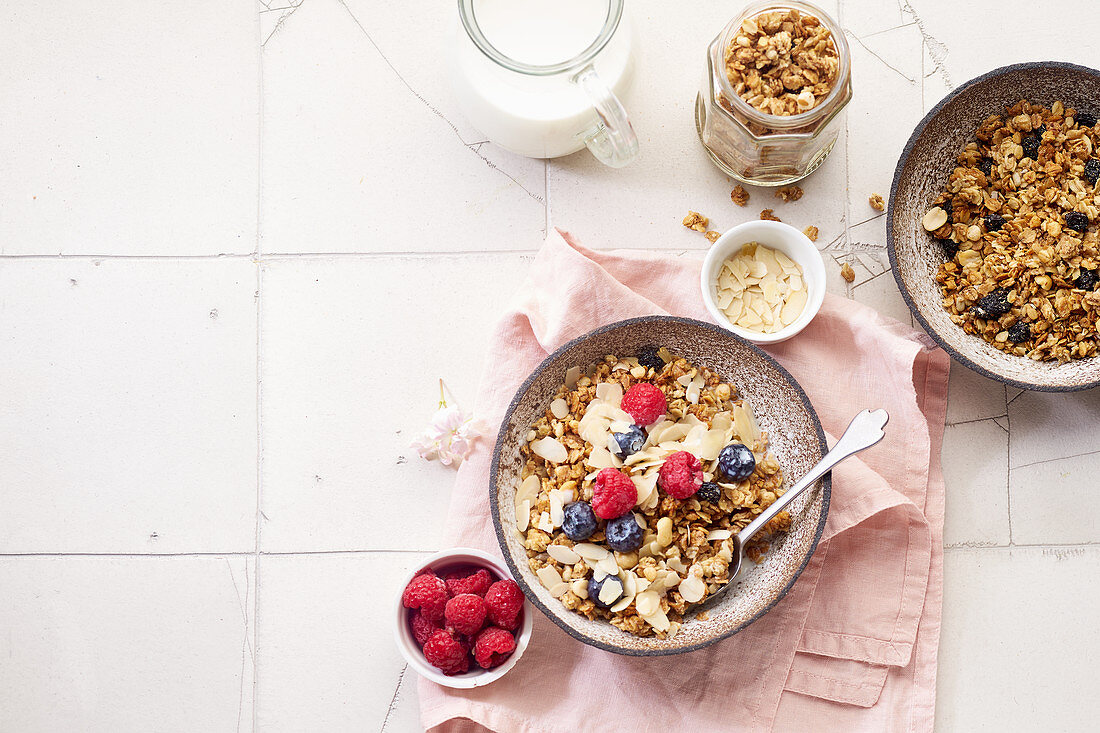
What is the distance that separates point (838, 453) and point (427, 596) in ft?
1.57

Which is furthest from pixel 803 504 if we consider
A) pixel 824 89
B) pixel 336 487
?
pixel 336 487

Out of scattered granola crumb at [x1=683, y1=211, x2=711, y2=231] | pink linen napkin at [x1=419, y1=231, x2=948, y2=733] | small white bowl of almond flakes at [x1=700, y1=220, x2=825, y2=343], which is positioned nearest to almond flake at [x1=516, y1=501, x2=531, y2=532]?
pink linen napkin at [x1=419, y1=231, x2=948, y2=733]

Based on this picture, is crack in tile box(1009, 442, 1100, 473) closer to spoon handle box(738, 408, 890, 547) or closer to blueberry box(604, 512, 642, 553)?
spoon handle box(738, 408, 890, 547)

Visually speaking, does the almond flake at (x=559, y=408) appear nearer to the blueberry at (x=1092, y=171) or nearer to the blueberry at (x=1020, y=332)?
the blueberry at (x=1020, y=332)

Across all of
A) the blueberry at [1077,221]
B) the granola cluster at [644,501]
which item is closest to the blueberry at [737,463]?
the granola cluster at [644,501]

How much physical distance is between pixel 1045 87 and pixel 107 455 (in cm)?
128

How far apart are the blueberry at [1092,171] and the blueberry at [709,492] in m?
0.59

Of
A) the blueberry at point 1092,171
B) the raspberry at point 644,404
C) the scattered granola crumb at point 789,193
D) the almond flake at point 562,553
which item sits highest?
the blueberry at point 1092,171

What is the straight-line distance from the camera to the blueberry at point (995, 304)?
3.22 feet

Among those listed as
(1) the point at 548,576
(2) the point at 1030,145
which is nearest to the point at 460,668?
(1) the point at 548,576

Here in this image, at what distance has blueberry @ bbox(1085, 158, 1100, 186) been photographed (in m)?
0.98

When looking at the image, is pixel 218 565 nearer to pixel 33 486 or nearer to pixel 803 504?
pixel 33 486

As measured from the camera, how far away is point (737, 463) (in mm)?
901

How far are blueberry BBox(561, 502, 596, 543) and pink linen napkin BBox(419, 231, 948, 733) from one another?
0.16 m
